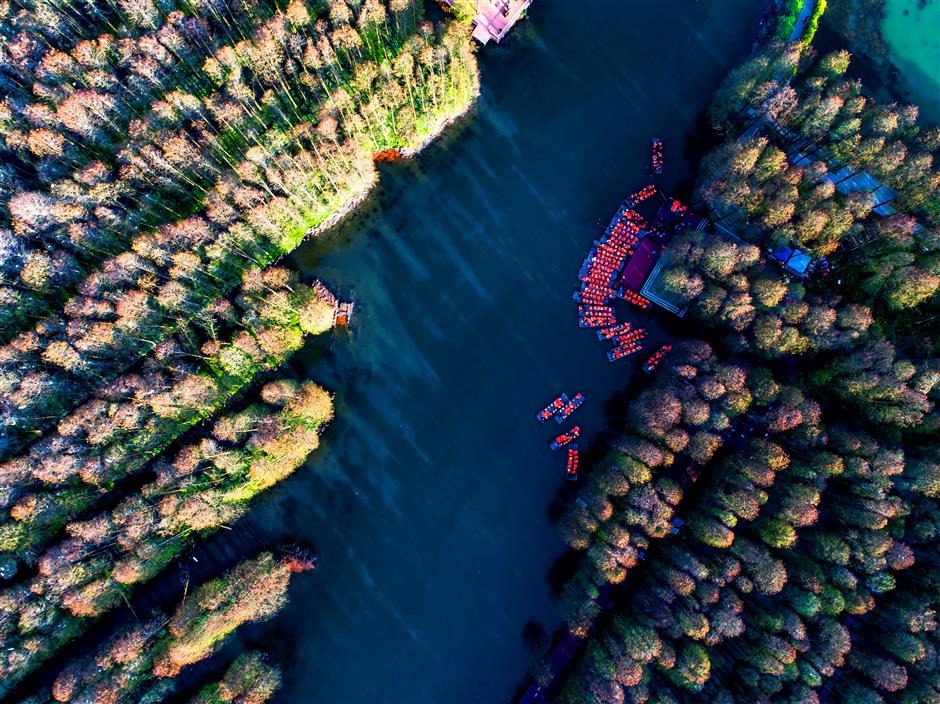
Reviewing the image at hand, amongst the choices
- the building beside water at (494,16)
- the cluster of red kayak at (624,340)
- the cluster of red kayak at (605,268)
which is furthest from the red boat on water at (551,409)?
the building beside water at (494,16)

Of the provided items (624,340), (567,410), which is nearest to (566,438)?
(567,410)

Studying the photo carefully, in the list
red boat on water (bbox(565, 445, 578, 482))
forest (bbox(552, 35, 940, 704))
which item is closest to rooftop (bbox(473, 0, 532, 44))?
forest (bbox(552, 35, 940, 704))

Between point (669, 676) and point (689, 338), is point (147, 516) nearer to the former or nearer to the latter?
point (669, 676)

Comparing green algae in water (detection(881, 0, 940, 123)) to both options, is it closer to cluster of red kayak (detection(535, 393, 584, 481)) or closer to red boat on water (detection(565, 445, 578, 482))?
cluster of red kayak (detection(535, 393, 584, 481))

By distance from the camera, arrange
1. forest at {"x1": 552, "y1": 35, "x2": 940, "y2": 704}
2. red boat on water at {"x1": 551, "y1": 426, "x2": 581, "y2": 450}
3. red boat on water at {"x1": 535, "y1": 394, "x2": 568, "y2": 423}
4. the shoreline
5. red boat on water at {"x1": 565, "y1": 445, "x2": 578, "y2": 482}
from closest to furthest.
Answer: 1. forest at {"x1": 552, "y1": 35, "x2": 940, "y2": 704}
2. red boat on water at {"x1": 565, "y1": 445, "x2": 578, "y2": 482}
3. red boat on water at {"x1": 551, "y1": 426, "x2": 581, "y2": 450}
4. red boat on water at {"x1": 535, "y1": 394, "x2": 568, "y2": 423}
5. the shoreline

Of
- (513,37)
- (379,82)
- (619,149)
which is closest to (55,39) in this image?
(379,82)

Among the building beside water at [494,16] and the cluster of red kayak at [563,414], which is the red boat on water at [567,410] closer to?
the cluster of red kayak at [563,414]
